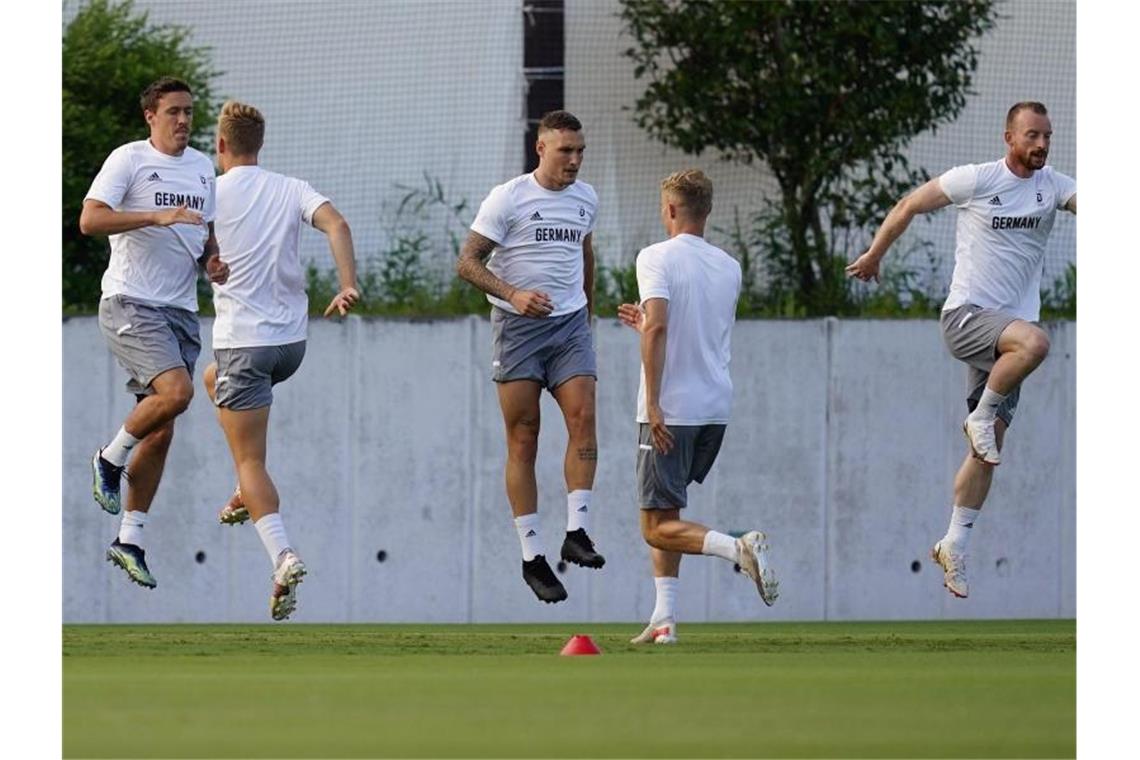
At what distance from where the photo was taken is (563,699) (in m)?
8.16

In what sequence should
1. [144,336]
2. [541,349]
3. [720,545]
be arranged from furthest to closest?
[541,349]
[144,336]
[720,545]

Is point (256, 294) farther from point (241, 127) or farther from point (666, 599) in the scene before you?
point (666, 599)

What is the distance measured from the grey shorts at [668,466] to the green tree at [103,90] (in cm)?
757

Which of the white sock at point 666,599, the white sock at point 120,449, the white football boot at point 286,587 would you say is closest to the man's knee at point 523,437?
the white sock at point 666,599

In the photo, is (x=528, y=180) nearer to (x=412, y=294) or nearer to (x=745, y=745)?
(x=745, y=745)

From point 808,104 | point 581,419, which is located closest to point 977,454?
point 581,419

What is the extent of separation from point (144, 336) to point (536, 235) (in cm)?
193

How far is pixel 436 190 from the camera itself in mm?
17359

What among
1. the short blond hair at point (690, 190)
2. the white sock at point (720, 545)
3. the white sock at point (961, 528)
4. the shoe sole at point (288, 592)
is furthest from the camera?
the white sock at point (961, 528)

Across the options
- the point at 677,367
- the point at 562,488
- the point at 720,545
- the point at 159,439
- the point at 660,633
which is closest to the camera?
the point at 720,545

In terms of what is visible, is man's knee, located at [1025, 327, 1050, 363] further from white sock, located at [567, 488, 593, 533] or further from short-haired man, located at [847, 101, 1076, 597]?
white sock, located at [567, 488, 593, 533]

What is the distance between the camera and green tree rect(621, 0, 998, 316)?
1736 centimetres

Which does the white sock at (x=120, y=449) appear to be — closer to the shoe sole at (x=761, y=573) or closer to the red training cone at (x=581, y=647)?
the red training cone at (x=581, y=647)

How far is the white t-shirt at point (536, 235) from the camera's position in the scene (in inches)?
441
